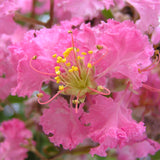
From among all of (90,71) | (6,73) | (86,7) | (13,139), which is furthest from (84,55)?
(13,139)

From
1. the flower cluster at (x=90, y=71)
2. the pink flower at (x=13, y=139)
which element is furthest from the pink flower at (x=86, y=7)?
the pink flower at (x=13, y=139)

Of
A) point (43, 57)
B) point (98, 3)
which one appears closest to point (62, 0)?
point (98, 3)

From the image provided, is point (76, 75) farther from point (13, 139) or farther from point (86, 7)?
point (13, 139)

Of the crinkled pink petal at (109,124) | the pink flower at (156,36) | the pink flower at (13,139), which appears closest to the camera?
the crinkled pink petal at (109,124)

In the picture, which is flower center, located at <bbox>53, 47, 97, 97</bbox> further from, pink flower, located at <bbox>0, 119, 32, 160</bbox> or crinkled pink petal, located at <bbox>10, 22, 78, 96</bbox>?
pink flower, located at <bbox>0, 119, 32, 160</bbox>

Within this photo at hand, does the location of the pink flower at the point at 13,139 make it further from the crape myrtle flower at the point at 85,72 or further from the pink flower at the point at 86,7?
the pink flower at the point at 86,7

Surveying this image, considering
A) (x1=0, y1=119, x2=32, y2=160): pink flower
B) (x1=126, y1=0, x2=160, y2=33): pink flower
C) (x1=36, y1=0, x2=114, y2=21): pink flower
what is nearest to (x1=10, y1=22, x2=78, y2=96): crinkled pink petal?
(x1=36, y1=0, x2=114, y2=21): pink flower
